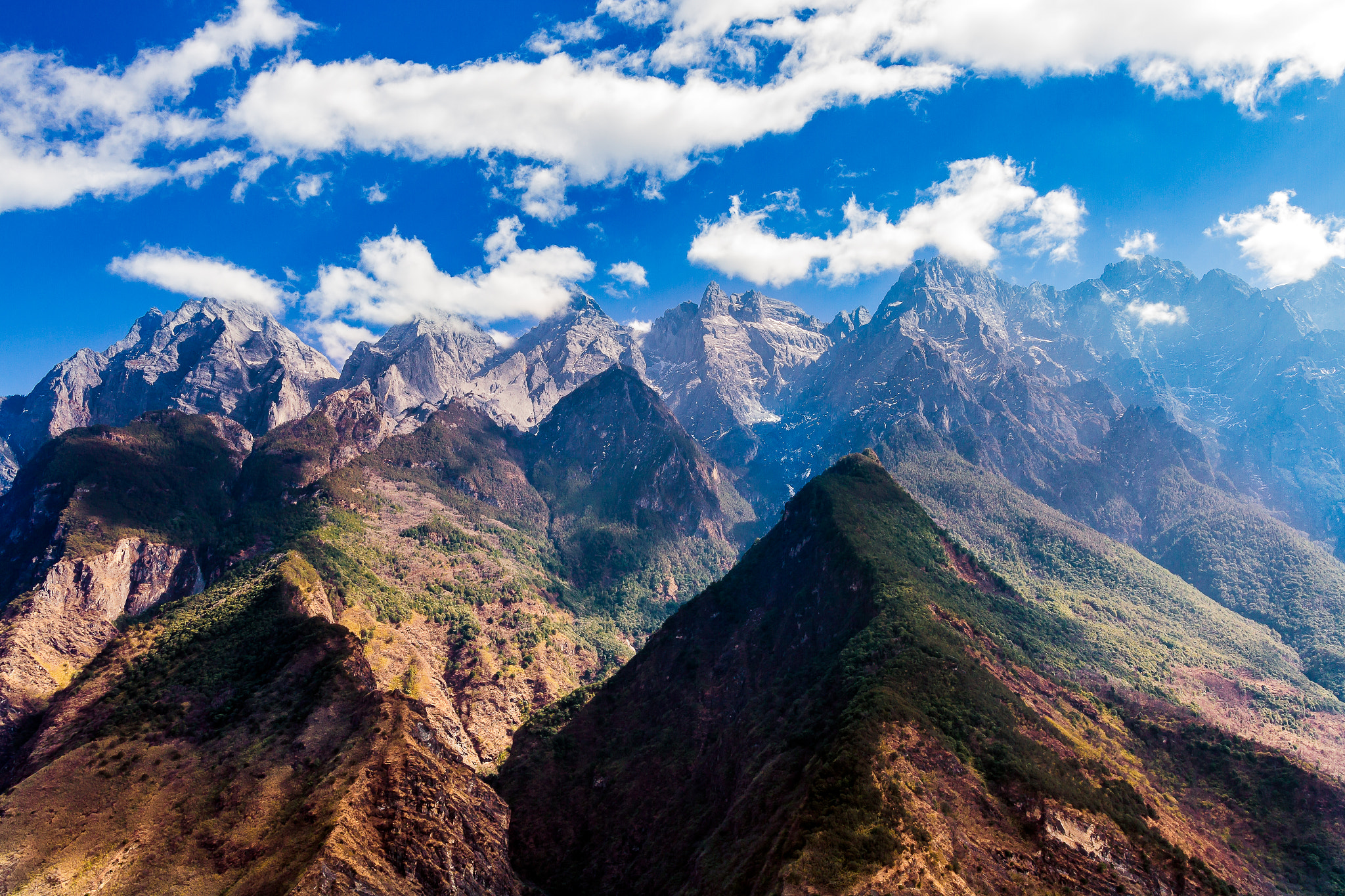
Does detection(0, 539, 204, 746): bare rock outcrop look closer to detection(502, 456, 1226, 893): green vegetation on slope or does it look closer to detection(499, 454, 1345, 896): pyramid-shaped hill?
detection(502, 456, 1226, 893): green vegetation on slope

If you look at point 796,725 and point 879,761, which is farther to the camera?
point 796,725

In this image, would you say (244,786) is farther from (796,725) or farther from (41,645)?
(41,645)

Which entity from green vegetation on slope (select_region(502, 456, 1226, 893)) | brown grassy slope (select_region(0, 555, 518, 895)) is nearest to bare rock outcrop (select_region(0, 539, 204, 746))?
brown grassy slope (select_region(0, 555, 518, 895))

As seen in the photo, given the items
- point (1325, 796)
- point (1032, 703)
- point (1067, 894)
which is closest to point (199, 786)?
point (1067, 894)

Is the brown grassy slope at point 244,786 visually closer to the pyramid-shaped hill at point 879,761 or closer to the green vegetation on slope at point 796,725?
the green vegetation on slope at point 796,725

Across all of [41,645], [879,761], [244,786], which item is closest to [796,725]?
[879,761]

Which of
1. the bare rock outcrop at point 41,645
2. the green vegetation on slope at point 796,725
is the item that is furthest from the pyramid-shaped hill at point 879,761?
the bare rock outcrop at point 41,645

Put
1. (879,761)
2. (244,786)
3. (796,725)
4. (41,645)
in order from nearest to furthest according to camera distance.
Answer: (879,761) → (244,786) → (796,725) → (41,645)

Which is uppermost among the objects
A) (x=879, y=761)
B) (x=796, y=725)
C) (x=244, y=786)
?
(x=796, y=725)
